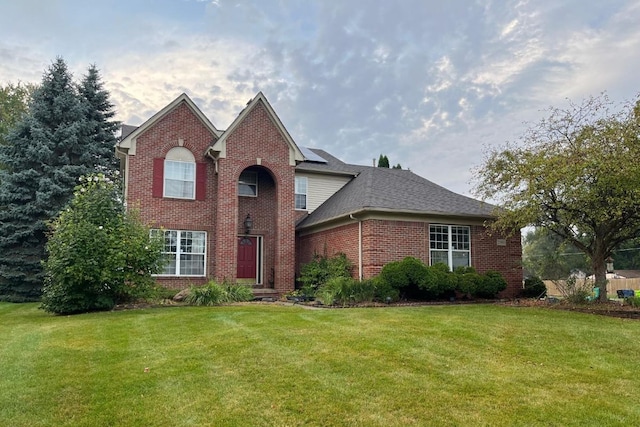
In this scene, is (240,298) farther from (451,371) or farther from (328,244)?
(451,371)

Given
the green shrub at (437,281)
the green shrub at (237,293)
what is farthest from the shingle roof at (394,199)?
the green shrub at (237,293)

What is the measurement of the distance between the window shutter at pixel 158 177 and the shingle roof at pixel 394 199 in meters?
5.66

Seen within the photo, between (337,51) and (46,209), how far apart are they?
14607 mm

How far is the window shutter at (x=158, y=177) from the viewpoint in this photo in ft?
58.6

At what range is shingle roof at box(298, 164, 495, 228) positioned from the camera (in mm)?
15625

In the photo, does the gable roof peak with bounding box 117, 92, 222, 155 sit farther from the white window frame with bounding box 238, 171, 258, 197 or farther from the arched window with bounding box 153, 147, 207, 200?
the white window frame with bounding box 238, 171, 258, 197

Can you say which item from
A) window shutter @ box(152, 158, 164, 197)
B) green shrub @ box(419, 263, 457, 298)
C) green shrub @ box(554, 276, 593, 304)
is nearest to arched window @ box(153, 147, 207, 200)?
window shutter @ box(152, 158, 164, 197)

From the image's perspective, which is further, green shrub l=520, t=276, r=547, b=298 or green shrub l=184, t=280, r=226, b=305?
green shrub l=520, t=276, r=547, b=298

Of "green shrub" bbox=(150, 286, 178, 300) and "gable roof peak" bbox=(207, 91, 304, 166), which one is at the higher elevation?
"gable roof peak" bbox=(207, 91, 304, 166)

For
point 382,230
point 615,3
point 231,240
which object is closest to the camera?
point 615,3

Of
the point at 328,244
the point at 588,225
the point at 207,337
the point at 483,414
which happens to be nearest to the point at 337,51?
the point at 328,244

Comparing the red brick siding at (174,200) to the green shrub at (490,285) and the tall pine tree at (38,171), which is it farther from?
the green shrub at (490,285)

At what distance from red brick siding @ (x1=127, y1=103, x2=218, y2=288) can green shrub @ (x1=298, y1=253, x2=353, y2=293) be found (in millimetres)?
3804

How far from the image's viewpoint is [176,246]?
18047 millimetres
